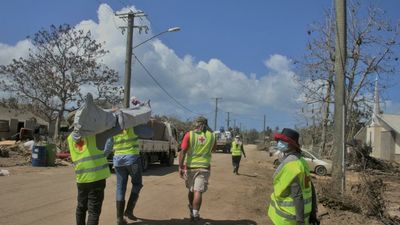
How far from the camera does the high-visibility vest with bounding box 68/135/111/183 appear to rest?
693cm

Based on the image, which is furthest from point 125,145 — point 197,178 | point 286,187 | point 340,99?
point 340,99

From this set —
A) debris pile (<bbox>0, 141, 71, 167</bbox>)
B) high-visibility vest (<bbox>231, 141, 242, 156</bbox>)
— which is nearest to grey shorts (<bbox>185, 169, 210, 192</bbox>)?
high-visibility vest (<bbox>231, 141, 242, 156</bbox>)

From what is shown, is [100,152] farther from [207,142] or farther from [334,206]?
[334,206]

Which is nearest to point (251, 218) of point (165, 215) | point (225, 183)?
point (165, 215)

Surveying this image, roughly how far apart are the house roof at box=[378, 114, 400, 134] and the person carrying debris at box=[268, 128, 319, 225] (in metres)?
45.8

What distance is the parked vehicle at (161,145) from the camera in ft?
75.7

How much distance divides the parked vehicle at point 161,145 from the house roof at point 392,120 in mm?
27463

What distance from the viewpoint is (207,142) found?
9219mm

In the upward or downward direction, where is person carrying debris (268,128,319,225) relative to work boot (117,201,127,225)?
upward

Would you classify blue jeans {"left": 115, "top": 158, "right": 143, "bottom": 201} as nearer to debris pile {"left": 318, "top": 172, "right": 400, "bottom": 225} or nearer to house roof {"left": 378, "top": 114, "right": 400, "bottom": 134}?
debris pile {"left": 318, "top": 172, "right": 400, "bottom": 225}

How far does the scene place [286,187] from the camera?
5.28 m

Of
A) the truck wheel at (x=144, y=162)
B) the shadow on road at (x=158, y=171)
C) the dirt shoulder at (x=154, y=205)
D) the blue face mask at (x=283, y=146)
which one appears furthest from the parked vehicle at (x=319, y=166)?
the blue face mask at (x=283, y=146)

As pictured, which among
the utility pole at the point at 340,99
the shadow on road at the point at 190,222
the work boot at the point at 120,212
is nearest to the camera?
the work boot at the point at 120,212

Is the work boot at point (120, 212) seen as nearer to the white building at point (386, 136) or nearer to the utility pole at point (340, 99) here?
the utility pole at point (340, 99)
